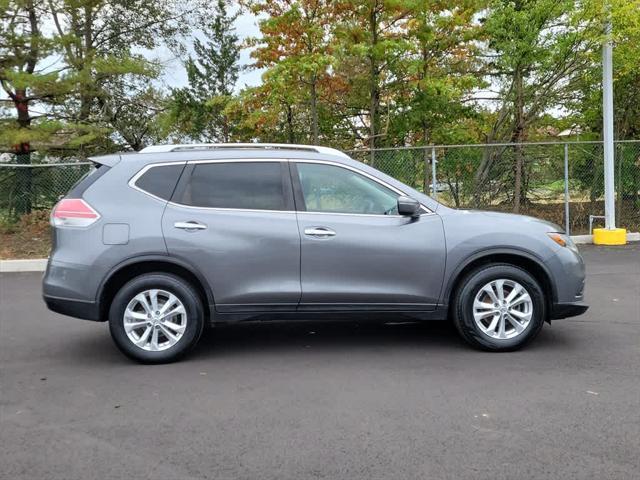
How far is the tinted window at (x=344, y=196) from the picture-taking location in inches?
210

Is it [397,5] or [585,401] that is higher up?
[397,5]

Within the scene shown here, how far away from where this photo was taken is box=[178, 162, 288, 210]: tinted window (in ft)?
17.2

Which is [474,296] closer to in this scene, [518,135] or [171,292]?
[171,292]

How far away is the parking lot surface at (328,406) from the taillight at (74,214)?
1217 mm

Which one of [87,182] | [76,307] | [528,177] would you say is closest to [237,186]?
[87,182]

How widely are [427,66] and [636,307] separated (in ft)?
35.0

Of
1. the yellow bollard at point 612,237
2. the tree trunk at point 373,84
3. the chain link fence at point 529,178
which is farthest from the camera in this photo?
the tree trunk at point 373,84

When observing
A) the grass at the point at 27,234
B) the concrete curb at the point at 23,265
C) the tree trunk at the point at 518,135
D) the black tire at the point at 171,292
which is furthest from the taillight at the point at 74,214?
the tree trunk at the point at 518,135

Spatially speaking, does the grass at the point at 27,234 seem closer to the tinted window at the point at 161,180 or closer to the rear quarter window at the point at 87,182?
the rear quarter window at the point at 87,182

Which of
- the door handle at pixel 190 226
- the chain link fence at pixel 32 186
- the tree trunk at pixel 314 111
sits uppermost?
the tree trunk at pixel 314 111

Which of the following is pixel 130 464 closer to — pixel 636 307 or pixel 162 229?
pixel 162 229

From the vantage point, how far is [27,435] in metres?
3.73

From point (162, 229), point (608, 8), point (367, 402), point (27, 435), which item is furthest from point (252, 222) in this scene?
point (608, 8)

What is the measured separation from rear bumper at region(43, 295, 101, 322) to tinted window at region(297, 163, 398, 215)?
6.46ft
